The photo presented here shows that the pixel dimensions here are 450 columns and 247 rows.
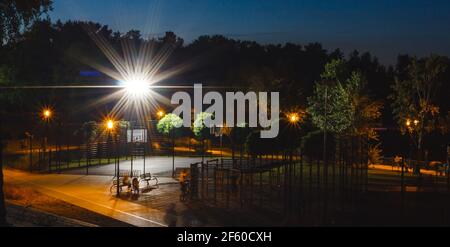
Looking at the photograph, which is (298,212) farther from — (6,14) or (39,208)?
(6,14)

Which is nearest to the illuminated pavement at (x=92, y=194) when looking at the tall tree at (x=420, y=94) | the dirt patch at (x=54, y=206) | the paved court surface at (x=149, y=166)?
the dirt patch at (x=54, y=206)

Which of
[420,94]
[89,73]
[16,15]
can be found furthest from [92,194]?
[89,73]

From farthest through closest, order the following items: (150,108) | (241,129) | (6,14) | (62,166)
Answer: (150,108) → (241,129) → (62,166) → (6,14)

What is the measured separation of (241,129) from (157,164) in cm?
Result: 906

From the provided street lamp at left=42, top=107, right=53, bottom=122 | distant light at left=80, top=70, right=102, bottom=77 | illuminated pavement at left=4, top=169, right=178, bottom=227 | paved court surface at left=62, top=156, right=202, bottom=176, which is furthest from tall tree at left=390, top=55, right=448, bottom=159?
distant light at left=80, top=70, right=102, bottom=77

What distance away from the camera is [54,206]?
17172mm

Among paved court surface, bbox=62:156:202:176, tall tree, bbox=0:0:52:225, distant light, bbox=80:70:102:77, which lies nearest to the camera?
tall tree, bbox=0:0:52:225

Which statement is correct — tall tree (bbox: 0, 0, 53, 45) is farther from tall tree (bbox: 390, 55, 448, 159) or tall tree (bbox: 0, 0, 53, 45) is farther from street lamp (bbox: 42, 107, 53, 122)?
tall tree (bbox: 390, 55, 448, 159)

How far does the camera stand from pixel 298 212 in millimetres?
17391

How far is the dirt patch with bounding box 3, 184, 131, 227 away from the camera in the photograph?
50.1ft

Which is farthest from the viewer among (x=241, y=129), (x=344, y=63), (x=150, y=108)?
(x=150, y=108)

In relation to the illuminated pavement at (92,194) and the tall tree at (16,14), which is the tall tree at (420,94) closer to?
the illuminated pavement at (92,194)

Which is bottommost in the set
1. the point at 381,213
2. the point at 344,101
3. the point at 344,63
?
the point at 381,213
